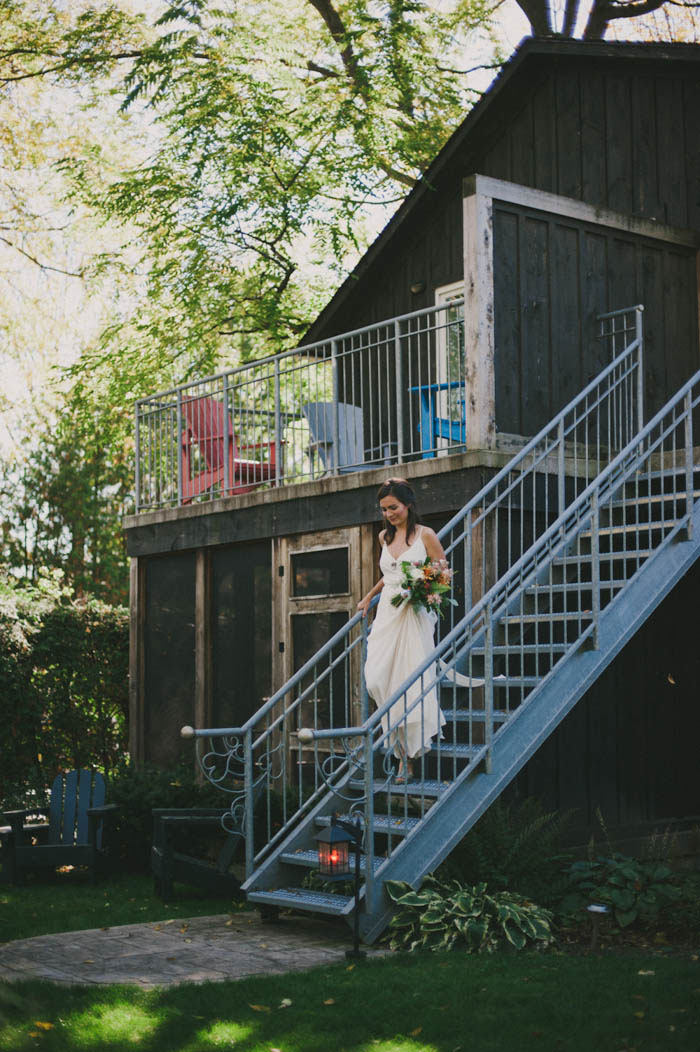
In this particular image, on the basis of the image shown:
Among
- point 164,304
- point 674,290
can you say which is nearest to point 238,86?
point 164,304

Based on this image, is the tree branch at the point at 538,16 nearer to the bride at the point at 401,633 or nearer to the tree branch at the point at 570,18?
the tree branch at the point at 570,18

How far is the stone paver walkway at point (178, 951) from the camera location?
20.1 feet

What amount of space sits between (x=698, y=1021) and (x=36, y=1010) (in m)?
3.18

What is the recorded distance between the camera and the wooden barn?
7.92 m

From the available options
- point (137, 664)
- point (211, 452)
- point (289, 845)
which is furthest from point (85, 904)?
point (211, 452)

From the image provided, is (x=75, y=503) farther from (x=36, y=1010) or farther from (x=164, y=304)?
(x=36, y=1010)

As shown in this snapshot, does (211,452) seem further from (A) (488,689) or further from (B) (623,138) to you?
(A) (488,689)

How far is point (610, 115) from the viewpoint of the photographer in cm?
1174

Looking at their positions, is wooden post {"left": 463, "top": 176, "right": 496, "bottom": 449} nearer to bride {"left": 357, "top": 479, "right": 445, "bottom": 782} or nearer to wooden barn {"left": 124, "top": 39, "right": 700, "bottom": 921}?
wooden barn {"left": 124, "top": 39, "right": 700, "bottom": 921}

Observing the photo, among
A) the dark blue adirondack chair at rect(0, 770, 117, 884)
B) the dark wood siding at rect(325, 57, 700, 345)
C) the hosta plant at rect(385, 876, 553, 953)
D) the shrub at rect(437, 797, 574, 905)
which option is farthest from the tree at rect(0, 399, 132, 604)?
the hosta plant at rect(385, 876, 553, 953)

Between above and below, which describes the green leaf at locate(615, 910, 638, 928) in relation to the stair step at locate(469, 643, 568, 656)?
below

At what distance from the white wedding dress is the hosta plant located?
106 cm

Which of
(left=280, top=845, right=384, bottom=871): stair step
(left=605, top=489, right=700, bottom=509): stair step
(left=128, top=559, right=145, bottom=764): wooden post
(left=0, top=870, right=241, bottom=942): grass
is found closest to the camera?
(left=280, top=845, right=384, bottom=871): stair step

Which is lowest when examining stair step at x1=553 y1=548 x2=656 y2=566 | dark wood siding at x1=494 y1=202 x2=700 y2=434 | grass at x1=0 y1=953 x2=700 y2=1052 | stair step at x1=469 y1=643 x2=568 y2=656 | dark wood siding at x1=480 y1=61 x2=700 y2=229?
grass at x1=0 y1=953 x2=700 y2=1052
